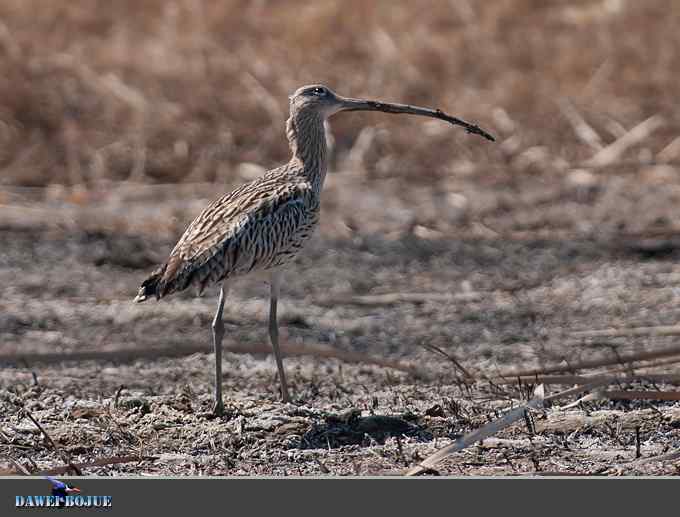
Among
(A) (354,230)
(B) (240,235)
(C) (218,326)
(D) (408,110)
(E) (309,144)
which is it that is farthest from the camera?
(A) (354,230)

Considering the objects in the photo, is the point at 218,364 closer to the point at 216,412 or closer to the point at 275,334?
the point at 216,412

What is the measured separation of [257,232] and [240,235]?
0.28ft

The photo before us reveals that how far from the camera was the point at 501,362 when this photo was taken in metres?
8.09

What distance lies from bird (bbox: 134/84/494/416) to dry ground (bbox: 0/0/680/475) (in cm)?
45

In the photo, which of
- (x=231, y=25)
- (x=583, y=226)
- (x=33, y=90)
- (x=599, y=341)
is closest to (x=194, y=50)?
(x=231, y=25)

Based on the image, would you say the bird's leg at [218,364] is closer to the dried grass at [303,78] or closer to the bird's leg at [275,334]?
the bird's leg at [275,334]

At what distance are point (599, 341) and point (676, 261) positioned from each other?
2.16 m

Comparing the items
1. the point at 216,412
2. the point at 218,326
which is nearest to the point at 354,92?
the point at 218,326

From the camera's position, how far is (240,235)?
6.39m

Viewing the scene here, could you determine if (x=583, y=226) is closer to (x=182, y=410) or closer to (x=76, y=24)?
(x=182, y=410)

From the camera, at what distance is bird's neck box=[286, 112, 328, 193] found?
7132 millimetres

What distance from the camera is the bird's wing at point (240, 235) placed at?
629cm
